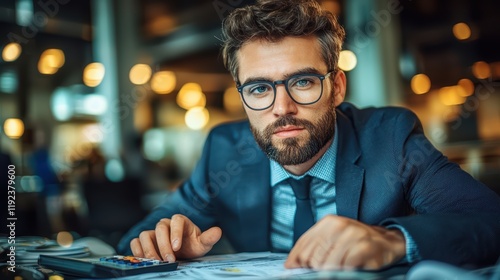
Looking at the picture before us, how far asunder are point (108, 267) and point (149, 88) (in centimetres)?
613

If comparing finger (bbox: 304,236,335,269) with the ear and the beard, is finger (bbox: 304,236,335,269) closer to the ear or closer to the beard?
the beard

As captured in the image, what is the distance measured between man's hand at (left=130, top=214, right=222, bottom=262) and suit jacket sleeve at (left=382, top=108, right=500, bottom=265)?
0.44 meters

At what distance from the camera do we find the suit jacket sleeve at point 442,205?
953 mm

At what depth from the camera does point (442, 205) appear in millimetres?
1190

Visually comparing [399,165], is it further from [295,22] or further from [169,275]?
[169,275]

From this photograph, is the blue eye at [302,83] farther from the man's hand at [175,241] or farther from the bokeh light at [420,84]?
the bokeh light at [420,84]

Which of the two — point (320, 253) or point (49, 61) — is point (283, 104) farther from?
point (49, 61)

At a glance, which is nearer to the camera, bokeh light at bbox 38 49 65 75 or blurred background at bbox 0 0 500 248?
blurred background at bbox 0 0 500 248

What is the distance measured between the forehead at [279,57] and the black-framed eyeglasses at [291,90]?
0.02 meters

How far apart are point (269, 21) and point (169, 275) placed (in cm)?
71

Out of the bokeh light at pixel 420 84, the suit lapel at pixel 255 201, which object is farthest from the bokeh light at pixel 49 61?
the suit lapel at pixel 255 201

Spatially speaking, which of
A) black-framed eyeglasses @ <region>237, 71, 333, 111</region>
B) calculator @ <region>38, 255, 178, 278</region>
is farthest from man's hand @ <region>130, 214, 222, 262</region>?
black-framed eyeglasses @ <region>237, 71, 333, 111</region>

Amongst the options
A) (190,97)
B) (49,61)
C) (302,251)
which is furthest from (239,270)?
(190,97)

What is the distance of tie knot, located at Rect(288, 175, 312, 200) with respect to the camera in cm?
141
